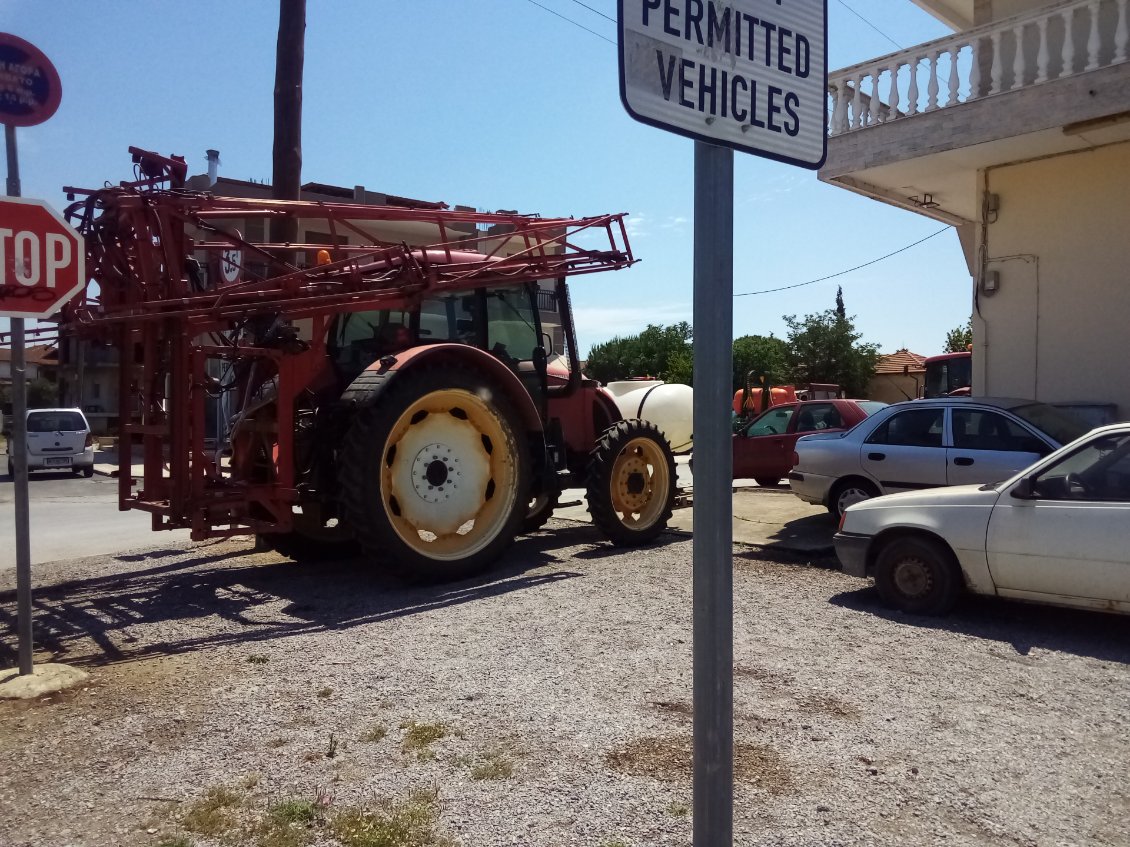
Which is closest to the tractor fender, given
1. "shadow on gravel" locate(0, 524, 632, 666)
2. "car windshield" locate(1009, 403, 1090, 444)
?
"shadow on gravel" locate(0, 524, 632, 666)

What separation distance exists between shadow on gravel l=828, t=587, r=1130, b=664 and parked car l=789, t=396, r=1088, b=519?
2.14m

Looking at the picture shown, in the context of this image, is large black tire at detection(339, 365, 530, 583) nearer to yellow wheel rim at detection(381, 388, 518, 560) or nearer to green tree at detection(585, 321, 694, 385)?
yellow wheel rim at detection(381, 388, 518, 560)

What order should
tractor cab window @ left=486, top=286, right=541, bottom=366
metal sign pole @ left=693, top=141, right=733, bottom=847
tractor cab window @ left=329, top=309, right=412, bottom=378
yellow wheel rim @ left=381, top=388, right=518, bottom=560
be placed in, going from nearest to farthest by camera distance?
metal sign pole @ left=693, top=141, right=733, bottom=847, yellow wheel rim @ left=381, top=388, right=518, bottom=560, tractor cab window @ left=329, top=309, right=412, bottom=378, tractor cab window @ left=486, top=286, right=541, bottom=366

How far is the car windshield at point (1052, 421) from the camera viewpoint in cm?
863

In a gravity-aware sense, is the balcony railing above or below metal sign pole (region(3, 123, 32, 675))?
above

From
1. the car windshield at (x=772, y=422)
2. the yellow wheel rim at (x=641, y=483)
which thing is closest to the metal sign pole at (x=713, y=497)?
the yellow wheel rim at (x=641, y=483)

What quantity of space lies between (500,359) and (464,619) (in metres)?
3.03

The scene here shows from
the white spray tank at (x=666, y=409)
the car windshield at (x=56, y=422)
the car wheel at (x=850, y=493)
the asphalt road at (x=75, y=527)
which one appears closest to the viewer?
the car wheel at (x=850, y=493)

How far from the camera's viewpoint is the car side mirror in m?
6.07

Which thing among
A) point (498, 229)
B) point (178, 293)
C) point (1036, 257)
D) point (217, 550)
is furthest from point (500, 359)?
point (1036, 257)

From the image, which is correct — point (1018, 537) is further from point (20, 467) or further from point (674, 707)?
point (20, 467)

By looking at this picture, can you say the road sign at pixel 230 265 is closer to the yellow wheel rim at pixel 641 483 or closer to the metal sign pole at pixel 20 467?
the metal sign pole at pixel 20 467

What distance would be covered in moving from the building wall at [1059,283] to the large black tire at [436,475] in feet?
21.8

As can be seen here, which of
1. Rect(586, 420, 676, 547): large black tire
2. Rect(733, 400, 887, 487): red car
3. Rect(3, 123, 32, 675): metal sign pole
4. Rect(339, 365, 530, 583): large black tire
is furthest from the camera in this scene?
Rect(733, 400, 887, 487): red car
